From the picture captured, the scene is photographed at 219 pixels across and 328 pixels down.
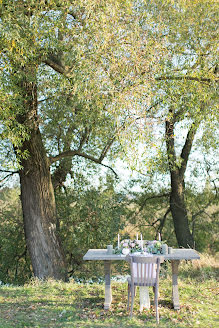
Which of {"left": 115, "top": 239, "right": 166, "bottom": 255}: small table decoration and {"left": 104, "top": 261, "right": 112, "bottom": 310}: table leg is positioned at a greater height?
{"left": 115, "top": 239, "right": 166, "bottom": 255}: small table decoration

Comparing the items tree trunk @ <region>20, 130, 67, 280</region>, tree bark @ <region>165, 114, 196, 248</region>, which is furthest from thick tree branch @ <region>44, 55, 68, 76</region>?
tree bark @ <region>165, 114, 196, 248</region>

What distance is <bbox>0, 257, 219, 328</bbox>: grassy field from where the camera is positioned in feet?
19.1

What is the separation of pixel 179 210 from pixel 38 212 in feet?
17.7

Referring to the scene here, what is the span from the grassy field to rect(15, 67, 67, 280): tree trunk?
155cm

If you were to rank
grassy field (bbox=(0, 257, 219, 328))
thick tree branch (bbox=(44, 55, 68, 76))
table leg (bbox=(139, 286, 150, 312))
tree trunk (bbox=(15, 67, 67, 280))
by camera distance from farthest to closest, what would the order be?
tree trunk (bbox=(15, 67, 67, 280)), thick tree branch (bbox=(44, 55, 68, 76)), table leg (bbox=(139, 286, 150, 312)), grassy field (bbox=(0, 257, 219, 328))

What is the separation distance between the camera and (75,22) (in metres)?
8.54

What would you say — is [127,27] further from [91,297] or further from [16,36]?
[91,297]

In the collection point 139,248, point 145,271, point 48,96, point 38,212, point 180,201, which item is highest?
point 48,96

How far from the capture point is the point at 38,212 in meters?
9.99

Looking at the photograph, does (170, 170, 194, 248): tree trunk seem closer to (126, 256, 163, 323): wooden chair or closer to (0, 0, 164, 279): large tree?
(0, 0, 164, 279): large tree

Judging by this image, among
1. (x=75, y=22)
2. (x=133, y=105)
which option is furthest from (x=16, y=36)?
(x=133, y=105)

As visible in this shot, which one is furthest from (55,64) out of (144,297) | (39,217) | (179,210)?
(179,210)

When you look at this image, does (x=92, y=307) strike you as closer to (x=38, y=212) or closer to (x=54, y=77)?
(x=38, y=212)

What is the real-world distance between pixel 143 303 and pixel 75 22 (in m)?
5.94
